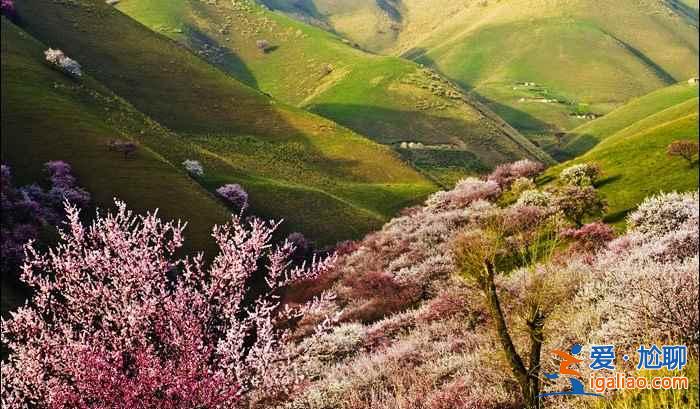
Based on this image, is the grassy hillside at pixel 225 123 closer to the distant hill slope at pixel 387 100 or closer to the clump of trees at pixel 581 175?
the distant hill slope at pixel 387 100

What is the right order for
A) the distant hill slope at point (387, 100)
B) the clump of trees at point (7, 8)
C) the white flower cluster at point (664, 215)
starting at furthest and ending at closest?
1. the distant hill slope at point (387, 100)
2. the clump of trees at point (7, 8)
3. the white flower cluster at point (664, 215)

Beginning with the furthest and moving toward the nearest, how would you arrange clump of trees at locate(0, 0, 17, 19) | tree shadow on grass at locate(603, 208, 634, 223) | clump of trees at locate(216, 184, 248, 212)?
clump of trees at locate(0, 0, 17, 19) < clump of trees at locate(216, 184, 248, 212) < tree shadow on grass at locate(603, 208, 634, 223)

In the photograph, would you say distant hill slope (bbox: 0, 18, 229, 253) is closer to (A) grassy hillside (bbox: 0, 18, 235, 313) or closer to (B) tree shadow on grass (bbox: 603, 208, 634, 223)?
(A) grassy hillside (bbox: 0, 18, 235, 313)

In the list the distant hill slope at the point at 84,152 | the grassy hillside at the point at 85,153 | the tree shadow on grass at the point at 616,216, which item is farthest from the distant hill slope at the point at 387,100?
the tree shadow on grass at the point at 616,216

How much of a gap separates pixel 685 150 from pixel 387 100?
12543cm

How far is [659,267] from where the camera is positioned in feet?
41.8

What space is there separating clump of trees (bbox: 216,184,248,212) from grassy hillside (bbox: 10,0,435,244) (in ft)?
24.7

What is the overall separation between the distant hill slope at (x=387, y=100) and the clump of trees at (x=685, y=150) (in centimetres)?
7780

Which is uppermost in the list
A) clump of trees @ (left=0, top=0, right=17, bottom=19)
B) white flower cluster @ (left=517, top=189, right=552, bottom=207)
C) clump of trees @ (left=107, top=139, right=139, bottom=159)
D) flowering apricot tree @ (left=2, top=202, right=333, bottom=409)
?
clump of trees @ (left=0, top=0, right=17, bottom=19)

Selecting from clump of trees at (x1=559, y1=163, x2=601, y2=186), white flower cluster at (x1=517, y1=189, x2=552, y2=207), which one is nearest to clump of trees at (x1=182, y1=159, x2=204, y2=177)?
white flower cluster at (x1=517, y1=189, x2=552, y2=207)

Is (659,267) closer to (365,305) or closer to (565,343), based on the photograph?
(565,343)

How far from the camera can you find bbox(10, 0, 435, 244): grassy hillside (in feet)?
253

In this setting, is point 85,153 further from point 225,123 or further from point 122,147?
point 225,123

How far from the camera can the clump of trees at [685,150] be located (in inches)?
1257
